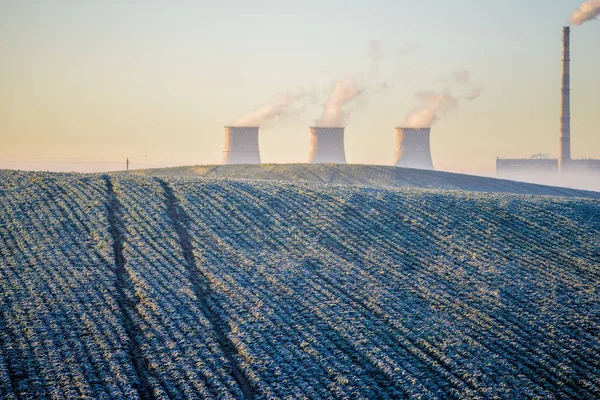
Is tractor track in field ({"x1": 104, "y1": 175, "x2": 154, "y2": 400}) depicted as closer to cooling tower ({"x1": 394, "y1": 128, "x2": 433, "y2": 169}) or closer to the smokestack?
cooling tower ({"x1": 394, "y1": 128, "x2": 433, "y2": 169})

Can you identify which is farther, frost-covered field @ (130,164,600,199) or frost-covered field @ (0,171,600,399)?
frost-covered field @ (130,164,600,199)

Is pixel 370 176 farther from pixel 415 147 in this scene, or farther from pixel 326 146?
pixel 415 147

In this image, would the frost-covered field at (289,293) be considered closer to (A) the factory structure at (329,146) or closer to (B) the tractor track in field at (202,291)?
(B) the tractor track in field at (202,291)

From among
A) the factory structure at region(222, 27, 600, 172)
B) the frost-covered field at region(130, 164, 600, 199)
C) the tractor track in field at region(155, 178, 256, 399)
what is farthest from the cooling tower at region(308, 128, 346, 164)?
the tractor track in field at region(155, 178, 256, 399)

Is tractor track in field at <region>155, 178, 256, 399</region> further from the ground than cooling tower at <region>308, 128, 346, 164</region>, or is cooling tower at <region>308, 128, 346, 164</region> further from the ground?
cooling tower at <region>308, 128, 346, 164</region>

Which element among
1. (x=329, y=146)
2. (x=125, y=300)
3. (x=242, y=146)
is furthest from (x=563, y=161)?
(x=125, y=300)

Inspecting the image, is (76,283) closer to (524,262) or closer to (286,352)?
(286,352)
